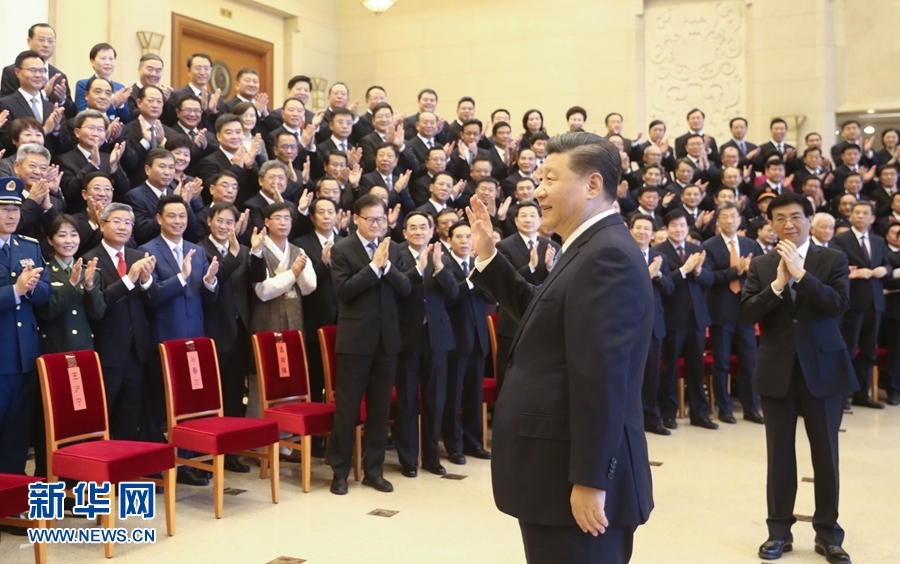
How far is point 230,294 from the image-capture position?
505 cm

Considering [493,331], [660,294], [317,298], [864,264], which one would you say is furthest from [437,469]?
[864,264]

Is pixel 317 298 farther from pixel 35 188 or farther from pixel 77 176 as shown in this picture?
pixel 35 188

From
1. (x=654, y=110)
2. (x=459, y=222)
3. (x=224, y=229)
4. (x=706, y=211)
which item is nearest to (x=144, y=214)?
(x=224, y=229)

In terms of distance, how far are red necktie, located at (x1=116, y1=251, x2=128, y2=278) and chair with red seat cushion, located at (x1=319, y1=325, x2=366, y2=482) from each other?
117cm

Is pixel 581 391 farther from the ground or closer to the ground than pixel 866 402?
farther from the ground

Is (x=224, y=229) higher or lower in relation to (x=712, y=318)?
higher

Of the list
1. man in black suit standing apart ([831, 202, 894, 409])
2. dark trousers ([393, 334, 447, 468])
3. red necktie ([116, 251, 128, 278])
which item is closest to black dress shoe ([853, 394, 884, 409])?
man in black suit standing apart ([831, 202, 894, 409])

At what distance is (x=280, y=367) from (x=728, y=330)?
365cm

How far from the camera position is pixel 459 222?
5.67 m

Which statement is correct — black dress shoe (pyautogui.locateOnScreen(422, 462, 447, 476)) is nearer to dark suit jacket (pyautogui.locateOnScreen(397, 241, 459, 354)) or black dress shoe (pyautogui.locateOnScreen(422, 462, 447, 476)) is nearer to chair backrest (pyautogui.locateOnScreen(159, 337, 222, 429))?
dark suit jacket (pyautogui.locateOnScreen(397, 241, 459, 354))

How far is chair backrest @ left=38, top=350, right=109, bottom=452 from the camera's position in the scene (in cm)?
382

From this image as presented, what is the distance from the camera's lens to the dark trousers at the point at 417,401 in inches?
203

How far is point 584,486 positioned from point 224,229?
11.9 feet

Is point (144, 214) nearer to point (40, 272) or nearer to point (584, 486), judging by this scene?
point (40, 272)
